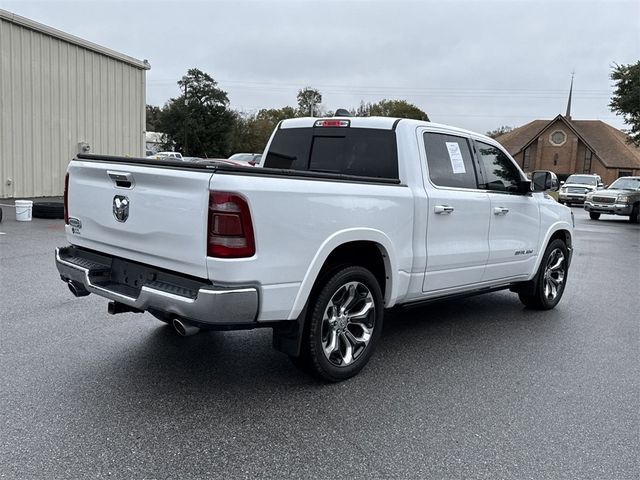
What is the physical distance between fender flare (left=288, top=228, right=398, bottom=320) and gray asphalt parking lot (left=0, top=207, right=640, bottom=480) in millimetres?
663

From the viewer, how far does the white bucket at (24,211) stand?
13.0 meters

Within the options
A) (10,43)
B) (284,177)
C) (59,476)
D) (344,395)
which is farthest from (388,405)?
(10,43)

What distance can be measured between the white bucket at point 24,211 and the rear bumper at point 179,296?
10264 mm

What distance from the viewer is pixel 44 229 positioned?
12.0m

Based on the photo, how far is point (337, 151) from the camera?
17.0 feet

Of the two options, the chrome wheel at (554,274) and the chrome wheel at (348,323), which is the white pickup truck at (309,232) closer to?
the chrome wheel at (348,323)

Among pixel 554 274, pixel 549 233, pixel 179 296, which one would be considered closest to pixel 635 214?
pixel 554 274

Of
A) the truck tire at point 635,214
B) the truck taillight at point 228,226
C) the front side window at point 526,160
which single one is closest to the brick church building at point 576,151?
the front side window at point 526,160

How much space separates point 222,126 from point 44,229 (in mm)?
61231

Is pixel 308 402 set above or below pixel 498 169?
below

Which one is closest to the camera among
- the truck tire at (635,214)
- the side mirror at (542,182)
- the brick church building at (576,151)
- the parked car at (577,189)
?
the side mirror at (542,182)

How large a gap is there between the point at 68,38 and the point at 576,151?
58.0 metres

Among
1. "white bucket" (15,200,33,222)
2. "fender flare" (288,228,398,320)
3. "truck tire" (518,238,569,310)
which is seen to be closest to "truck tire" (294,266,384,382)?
"fender flare" (288,228,398,320)

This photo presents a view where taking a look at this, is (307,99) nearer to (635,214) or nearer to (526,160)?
(526,160)
